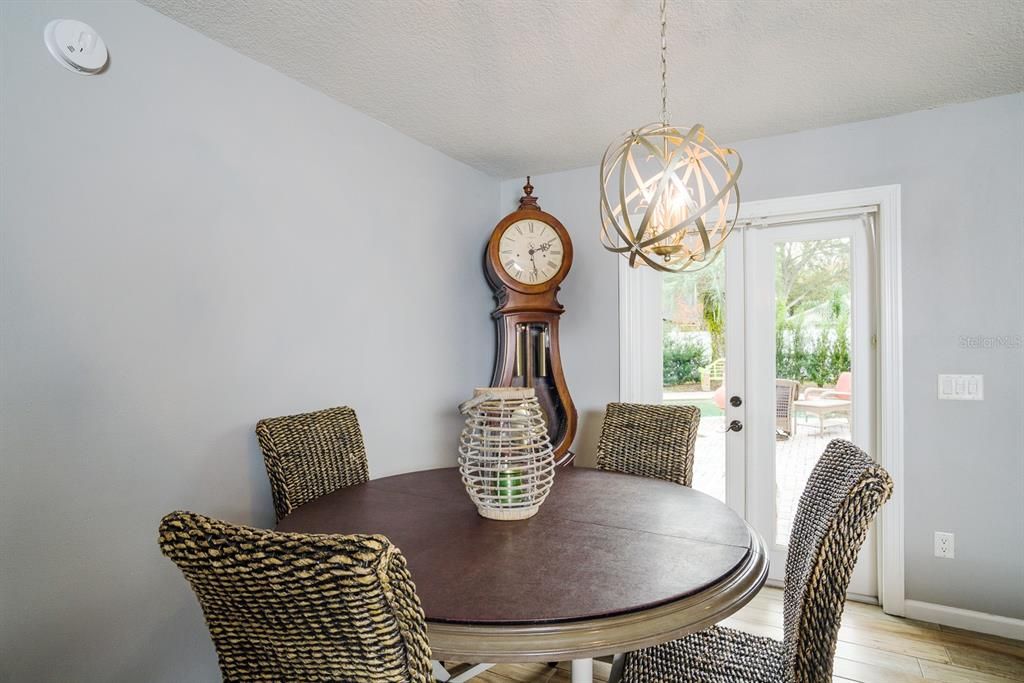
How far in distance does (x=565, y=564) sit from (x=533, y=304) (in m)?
1.98

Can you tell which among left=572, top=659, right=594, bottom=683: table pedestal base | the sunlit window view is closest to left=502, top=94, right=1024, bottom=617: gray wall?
the sunlit window view

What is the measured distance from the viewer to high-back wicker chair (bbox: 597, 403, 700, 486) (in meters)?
2.07

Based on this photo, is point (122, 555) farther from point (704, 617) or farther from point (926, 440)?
point (926, 440)

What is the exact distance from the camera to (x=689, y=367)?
9.94ft

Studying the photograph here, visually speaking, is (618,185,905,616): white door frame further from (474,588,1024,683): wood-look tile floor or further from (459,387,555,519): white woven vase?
(459,387,555,519): white woven vase

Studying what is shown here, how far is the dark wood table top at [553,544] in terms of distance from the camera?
3.24 ft

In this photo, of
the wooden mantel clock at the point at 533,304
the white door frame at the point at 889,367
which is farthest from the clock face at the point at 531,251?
the white door frame at the point at 889,367

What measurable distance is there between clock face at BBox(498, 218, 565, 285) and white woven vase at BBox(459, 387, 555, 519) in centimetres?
171

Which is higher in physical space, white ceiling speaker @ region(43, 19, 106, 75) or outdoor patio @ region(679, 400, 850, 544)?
white ceiling speaker @ region(43, 19, 106, 75)

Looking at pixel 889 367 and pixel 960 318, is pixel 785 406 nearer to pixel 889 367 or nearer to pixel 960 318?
pixel 889 367

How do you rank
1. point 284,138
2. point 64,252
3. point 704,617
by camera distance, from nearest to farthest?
point 704,617
point 64,252
point 284,138

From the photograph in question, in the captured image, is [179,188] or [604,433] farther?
[604,433]

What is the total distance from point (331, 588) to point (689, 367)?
8.76 feet

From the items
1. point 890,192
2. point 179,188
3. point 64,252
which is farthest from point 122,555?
point 890,192
